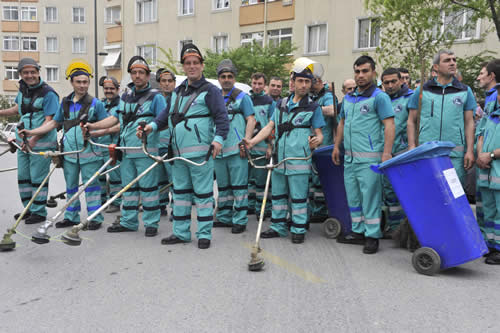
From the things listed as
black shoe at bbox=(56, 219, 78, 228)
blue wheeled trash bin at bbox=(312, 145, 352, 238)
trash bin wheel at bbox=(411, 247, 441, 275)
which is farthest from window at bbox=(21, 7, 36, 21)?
trash bin wheel at bbox=(411, 247, 441, 275)

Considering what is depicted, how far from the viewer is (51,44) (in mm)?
42219

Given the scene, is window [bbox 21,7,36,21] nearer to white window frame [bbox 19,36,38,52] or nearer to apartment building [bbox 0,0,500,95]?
apartment building [bbox 0,0,500,95]

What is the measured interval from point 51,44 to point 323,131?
135 ft

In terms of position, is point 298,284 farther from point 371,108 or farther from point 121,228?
point 121,228

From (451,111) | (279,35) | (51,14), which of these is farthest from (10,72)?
(451,111)

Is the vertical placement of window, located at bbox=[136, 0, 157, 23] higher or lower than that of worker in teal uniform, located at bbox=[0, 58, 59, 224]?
higher

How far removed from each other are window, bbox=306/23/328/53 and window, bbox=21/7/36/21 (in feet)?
101

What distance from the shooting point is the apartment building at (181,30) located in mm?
20781

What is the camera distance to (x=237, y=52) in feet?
64.8

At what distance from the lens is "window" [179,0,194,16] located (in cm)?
2695

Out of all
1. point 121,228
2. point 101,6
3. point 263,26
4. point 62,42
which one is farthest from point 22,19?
point 121,228

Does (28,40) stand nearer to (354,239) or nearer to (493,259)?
(354,239)

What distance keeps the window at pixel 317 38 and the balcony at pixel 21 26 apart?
→ 1182 inches

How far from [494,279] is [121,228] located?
4.32 m
